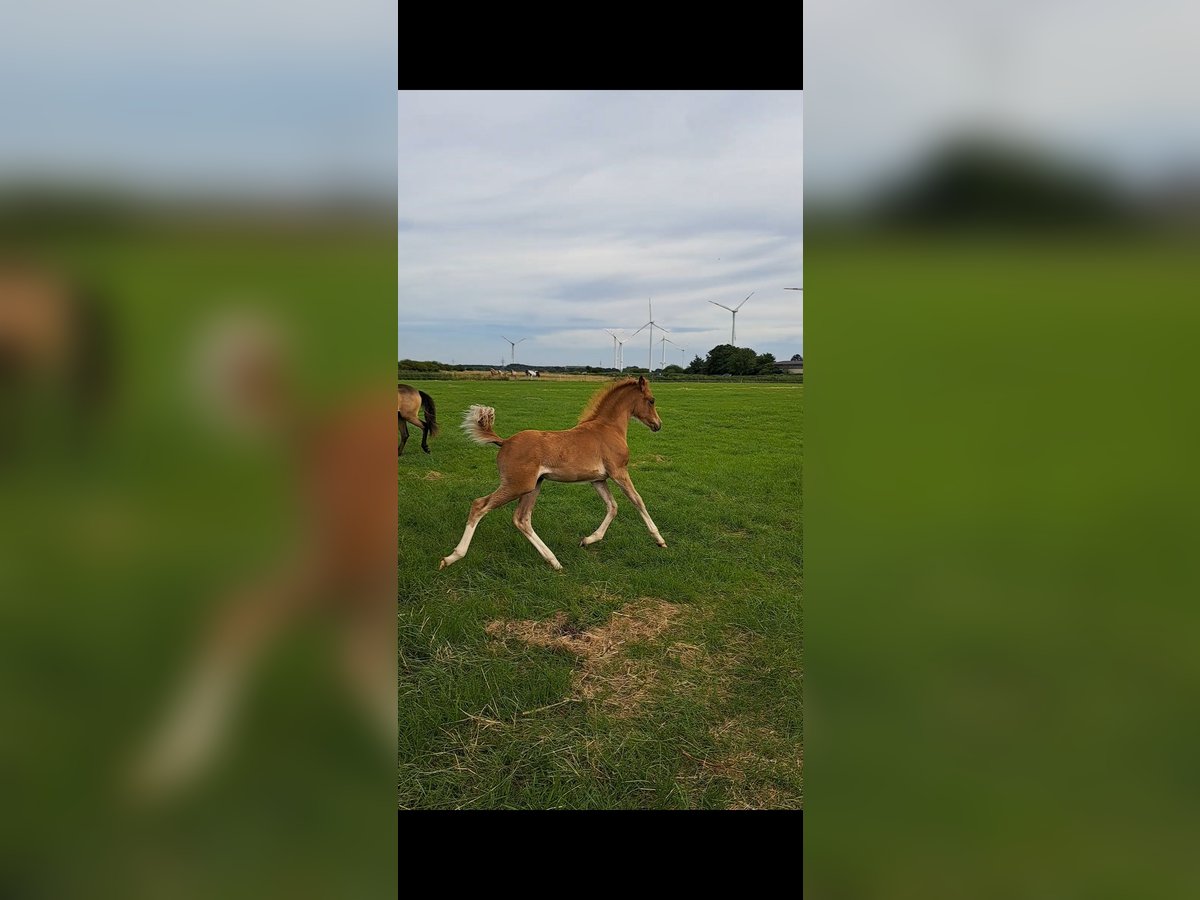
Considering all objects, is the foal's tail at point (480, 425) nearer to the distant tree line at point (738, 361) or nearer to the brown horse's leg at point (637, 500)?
the brown horse's leg at point (637, 500)

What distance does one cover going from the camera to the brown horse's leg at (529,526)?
5.36 meters

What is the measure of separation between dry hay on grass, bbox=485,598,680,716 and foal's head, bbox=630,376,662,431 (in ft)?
7.70

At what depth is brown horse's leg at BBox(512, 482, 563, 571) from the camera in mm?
5363

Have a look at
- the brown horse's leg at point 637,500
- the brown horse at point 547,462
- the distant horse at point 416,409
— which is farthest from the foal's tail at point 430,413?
the brown horse's leg at point 637,500
